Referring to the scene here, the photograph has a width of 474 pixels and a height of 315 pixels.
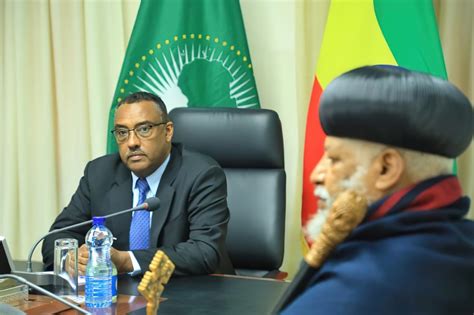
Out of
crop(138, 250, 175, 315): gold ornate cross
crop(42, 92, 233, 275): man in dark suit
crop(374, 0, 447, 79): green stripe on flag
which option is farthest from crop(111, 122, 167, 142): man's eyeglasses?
crop(138, 250, 175, 315): gold ornate cross

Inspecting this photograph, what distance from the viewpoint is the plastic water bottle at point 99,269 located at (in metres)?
1.89

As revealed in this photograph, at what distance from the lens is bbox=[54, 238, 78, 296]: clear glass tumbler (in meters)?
2.05

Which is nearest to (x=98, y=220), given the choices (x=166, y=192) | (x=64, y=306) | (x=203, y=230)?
(x=64, y=306)

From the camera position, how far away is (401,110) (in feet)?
3.56

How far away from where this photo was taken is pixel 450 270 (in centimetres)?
108

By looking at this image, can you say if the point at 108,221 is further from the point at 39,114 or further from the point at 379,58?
the point at 39,114

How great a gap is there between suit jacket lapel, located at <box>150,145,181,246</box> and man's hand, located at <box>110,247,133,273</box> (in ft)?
1.25

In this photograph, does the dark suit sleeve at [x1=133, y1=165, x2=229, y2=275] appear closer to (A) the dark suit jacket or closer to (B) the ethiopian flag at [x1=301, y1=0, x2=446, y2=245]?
(A) the dark suit jacket

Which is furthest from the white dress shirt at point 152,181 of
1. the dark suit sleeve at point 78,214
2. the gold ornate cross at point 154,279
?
the gold ornate cross at point 154,279

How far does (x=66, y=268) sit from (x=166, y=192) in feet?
2.50

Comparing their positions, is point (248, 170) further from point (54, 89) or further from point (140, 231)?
point (54, 89)

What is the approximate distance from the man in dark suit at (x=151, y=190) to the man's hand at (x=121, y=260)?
11.6 inches

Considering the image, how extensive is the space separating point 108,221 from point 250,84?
1.19 meters

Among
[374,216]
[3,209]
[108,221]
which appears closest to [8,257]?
[108,221]
